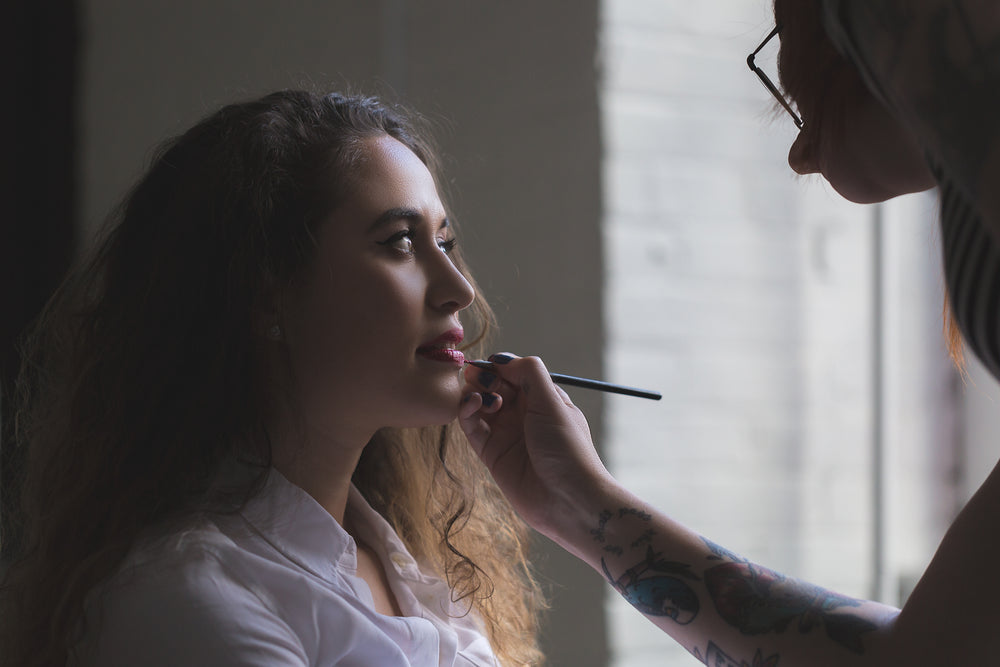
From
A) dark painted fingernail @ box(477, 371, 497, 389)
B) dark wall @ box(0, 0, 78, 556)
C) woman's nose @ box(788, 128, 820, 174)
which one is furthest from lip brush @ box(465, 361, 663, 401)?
dark wall @ box(0, 0, 78, 556)

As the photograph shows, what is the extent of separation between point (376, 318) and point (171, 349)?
24 centimetres

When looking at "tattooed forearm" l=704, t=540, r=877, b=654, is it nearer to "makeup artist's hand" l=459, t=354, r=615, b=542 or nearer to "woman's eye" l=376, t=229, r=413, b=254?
"makeup artist's hand" l=459, t=354, r=615, b=542

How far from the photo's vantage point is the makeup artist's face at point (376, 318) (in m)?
1.04

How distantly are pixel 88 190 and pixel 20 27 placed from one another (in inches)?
12.1

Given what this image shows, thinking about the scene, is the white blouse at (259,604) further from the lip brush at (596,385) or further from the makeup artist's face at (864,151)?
the makeup artist's face at (864,151)

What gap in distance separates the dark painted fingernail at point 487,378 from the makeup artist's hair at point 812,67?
1.75 feet

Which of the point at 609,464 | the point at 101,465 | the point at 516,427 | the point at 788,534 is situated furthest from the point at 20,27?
the point at 788,534

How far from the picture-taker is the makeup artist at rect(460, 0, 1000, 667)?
518mm

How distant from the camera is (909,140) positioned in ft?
2.31

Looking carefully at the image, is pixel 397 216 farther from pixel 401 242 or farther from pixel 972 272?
pixel 972 272

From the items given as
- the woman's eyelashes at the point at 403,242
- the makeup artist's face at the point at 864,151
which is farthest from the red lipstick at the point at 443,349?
the makeup artist's face at the point at 864,151

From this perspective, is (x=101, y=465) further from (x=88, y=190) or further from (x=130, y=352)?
(x=88, y=190)

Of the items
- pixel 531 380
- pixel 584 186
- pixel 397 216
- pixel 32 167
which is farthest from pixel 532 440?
pixel 32 167

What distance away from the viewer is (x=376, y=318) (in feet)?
3.39
